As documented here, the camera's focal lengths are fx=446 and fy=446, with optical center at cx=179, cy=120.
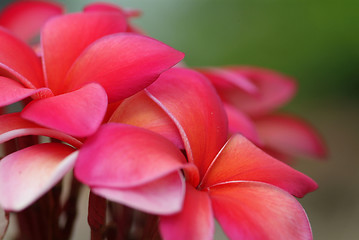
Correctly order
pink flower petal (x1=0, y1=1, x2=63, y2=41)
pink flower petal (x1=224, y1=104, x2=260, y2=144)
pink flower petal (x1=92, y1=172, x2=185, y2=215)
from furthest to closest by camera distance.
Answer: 1. pink flower petal (x1=0, y1=1, x2=63, y2=41)
2. pink flower petal (x1=224, y1=104, x2=260, y2=144)
3. pink flower petal (x1=92, y1=172, x2=185, y2=215)

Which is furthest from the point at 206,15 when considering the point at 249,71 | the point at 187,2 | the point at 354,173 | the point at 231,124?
the point at 231,124

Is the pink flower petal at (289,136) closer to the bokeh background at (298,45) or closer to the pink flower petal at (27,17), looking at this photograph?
the pink flower petal at (27,17)

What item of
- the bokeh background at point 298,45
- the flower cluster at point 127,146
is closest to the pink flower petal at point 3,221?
the flower cluster at point 127,146

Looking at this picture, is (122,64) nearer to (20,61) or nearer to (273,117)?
(20,61)

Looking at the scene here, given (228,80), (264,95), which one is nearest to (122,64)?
(228,80)

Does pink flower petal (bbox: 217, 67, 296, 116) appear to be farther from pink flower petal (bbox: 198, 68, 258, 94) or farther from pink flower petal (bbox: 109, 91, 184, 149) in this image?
pink flower petal (bbox: 109, 91, 184, 149)

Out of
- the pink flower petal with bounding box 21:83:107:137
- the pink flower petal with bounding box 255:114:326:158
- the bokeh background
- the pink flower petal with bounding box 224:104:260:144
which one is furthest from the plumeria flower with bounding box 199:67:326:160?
the bokeh background

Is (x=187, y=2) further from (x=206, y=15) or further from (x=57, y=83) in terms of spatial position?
(x=57, y=83)
